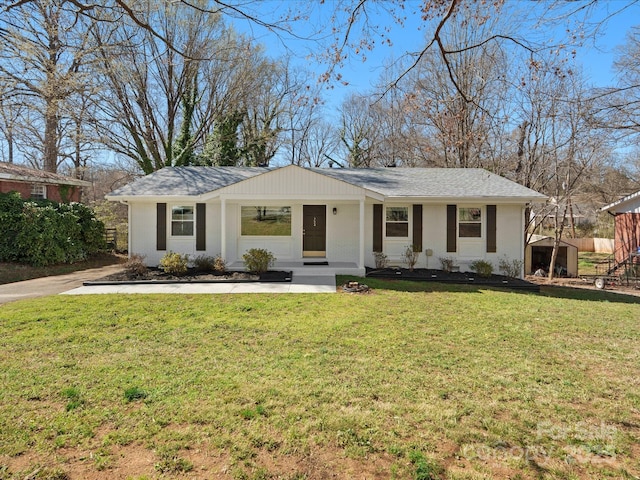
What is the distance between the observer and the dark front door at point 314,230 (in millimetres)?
13047

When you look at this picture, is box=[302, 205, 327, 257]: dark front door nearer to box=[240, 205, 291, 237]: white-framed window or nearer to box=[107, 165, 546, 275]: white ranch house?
box=[107, 165, 546, 275]: white ranch house

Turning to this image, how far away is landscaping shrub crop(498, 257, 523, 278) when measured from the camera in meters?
12.2

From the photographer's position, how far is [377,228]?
12602 millimetres

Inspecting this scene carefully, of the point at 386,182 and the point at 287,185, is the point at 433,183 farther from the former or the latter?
the point at 287,185

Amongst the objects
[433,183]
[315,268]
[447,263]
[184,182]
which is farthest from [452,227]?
[184,182]

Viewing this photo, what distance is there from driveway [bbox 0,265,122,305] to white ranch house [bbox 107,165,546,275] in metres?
2.09

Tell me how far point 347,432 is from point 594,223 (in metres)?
40.1

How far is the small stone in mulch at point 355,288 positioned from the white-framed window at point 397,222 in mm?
3716

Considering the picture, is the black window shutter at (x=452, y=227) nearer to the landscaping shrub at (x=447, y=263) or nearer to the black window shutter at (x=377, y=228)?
the landscaping shrub at (x=447, y=263)

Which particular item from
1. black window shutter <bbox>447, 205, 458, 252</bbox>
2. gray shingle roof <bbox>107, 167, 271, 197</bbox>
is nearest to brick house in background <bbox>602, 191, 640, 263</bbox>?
black window shutter <bbox>447, 205, 458, 252</bbox>

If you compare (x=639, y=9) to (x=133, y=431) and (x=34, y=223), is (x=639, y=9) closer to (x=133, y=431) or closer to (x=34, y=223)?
(x=133, y=431)

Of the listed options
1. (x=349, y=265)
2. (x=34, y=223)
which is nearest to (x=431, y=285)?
(x=349, y=265)

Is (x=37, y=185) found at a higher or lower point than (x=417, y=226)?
higher

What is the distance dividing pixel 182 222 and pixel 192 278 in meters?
3.06
